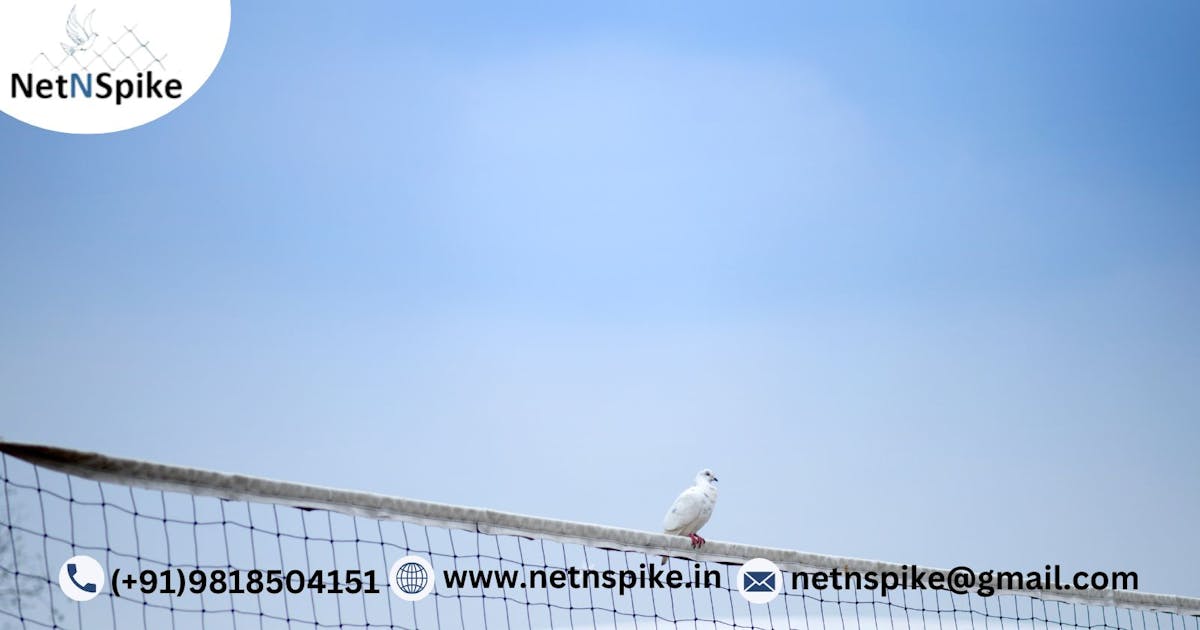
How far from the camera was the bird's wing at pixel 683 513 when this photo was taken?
5109mm

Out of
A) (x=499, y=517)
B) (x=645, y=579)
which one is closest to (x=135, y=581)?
(x=499, y=517)

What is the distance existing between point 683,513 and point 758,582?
0.95 m

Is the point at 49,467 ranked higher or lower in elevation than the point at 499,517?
lower

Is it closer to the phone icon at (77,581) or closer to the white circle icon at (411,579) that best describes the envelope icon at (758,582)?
the white circle icon at (411,579)

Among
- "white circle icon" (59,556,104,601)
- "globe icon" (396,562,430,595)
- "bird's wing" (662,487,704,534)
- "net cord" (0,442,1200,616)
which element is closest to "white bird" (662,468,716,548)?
"bird's wing" (662,487,704,534)

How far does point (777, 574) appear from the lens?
4.20 metres

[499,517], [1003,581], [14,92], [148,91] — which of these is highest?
[148,91]

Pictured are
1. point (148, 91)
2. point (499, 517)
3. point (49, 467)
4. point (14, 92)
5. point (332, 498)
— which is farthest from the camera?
point (148, 91)

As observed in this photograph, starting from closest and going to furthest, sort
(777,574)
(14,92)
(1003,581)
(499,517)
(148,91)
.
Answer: (499,517) → (777,574) → (1003,581) → (14,92) → (148,91)

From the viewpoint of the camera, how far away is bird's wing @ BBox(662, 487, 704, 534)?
5109 mm

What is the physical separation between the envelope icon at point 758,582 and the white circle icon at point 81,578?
2.00m

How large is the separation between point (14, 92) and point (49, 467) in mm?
5523

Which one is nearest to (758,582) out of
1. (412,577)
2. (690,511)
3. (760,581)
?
(760,581)

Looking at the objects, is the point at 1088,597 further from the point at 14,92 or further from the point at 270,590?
the point at 14,92
